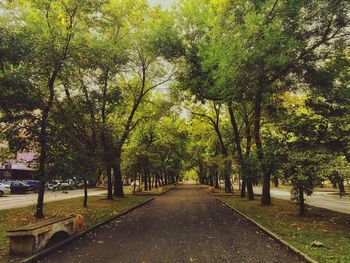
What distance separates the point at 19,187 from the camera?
1594 inches

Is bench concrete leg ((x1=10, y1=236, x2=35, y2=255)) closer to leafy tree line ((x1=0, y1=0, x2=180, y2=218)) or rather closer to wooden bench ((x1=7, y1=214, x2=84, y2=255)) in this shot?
wooden bench ((x1=7, y1=214, x2=84, y2=255))

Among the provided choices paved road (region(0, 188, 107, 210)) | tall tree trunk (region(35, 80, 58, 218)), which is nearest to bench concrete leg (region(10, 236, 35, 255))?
tall tree trunk (region(35, 80, 58, 218))

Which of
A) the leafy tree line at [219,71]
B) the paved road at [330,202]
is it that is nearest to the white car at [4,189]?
the leafy tree line at [219,71]

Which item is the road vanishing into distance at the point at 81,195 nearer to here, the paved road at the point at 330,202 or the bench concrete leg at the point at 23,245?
the paved road at the point at 330,202

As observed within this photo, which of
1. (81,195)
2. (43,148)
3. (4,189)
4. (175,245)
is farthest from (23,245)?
(4,189)

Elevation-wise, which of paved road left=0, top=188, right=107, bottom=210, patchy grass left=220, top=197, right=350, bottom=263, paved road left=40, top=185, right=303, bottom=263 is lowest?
paved road left=40, top=185, right=303, bottom=263

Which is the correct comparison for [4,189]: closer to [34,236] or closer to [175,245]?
[34,236]

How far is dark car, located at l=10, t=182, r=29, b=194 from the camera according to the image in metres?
40.2

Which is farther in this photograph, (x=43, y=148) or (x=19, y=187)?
(x=19, y=187)

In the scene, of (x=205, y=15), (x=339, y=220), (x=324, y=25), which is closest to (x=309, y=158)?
(x=339, y=220)

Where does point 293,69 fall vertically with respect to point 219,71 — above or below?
above

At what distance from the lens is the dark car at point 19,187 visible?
40188 mm

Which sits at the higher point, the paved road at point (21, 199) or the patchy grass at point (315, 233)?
the paved road at point (21, 199)

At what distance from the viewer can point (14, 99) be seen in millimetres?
12867
